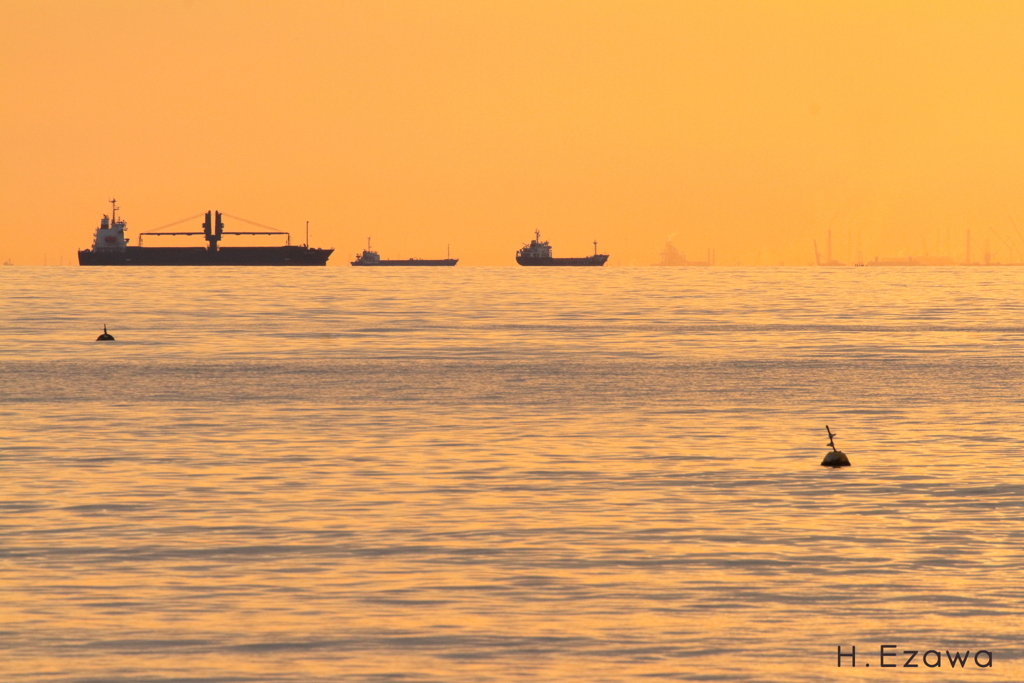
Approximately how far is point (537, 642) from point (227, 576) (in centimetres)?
539

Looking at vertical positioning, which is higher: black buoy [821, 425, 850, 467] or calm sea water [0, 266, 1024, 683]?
black buoy [821, 425, 850, 467]

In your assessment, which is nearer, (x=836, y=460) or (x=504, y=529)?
(x=504, y=529)

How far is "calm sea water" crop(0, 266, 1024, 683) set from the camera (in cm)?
1653

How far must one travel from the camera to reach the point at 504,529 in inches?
934

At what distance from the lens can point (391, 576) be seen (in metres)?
20.2

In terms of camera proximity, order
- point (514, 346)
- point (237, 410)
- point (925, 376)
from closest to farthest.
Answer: point (237, 410) → point (925, 376) → point (514, 346)

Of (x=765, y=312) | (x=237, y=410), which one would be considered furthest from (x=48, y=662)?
(x=765, y=312)

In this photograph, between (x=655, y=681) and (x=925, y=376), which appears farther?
(x=925, y=376)

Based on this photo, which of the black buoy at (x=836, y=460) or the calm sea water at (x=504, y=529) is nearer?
the calm sea water at (x=504, y=529)

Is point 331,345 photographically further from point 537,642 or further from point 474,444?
point 537,642

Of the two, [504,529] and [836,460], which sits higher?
[836,460]

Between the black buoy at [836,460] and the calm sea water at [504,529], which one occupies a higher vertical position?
the black buoy at [836,460]

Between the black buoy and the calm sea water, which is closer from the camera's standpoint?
the calm sea water

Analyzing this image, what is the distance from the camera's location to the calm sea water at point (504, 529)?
54.2 feet
